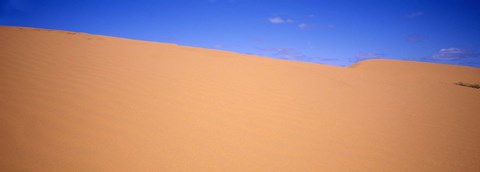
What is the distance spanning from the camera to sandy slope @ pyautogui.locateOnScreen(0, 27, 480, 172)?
1936mm

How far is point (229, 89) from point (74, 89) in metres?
2.37

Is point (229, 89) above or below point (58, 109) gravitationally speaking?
above

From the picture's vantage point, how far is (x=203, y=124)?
8.70 feet

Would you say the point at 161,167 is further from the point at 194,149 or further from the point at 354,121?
the point at 354,121

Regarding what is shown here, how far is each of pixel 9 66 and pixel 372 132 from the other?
5.73 meters

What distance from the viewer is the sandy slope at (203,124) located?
1936 millimetres

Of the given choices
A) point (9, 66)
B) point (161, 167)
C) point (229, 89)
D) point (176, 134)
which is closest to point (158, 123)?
point (176, 134)

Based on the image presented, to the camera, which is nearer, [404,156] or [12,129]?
[12,129]

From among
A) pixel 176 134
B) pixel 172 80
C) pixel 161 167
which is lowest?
pixel 161 167

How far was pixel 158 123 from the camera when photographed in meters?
2.51

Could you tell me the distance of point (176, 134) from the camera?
7.66ft

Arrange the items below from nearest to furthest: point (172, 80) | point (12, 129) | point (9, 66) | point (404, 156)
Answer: point (12, 129) < point (404, 156) < point (9, 66) < point (172, 80)

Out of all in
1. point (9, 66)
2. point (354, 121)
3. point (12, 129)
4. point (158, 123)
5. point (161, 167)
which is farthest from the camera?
point (9, 66)

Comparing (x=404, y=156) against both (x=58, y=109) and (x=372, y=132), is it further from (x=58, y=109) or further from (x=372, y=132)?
(x=58, y=109)
